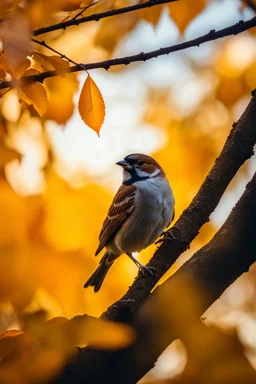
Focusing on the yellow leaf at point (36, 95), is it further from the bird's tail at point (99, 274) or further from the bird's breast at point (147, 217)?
the bird's breast at point (147, 217)

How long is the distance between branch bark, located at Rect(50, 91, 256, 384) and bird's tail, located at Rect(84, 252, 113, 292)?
1369mm

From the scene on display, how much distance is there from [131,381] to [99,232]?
214 cm

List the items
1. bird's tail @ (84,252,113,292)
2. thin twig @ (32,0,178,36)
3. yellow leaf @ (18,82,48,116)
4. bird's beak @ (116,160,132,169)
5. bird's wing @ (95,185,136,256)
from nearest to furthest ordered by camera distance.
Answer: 1. thin twig @ (32,0,178,36)
2. yellow leaf @ (18,82,48,116)
3. bird's tail @ (84,252,113,292)
4. bird's wing @ (95,185,136,256)
5. bird's beak @ (116,160,132,169)

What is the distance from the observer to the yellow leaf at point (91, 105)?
5.74 ft

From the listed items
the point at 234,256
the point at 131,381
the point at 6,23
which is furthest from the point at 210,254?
the point at 6,23

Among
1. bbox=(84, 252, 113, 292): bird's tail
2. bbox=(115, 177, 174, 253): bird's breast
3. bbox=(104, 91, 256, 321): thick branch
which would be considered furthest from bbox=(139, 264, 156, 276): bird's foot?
bbox=(115, 177, 174, 253): bird's breast

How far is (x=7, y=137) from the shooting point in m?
2.26

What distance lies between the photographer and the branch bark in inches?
71.4

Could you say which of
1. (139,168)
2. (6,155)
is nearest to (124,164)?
(139,168)

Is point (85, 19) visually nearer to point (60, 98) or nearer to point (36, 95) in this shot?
point (36, 95)

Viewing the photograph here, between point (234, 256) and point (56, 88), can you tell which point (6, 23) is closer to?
point (56, 88)

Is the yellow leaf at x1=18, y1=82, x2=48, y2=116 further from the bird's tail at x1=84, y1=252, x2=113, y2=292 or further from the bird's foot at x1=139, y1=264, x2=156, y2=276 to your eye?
the bird's tail at x1=84, y1=252, x2=113, y2=292


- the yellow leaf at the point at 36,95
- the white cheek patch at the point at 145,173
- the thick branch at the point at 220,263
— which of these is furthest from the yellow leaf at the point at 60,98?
the white cheek patch at the point at 145,173

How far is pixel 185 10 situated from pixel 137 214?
68.3 inches
